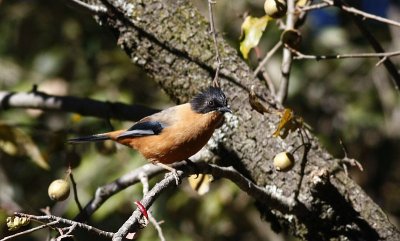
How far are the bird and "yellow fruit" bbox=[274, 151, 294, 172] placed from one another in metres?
0.53

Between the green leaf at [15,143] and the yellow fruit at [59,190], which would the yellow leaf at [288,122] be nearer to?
the yellow fruit at [59,190]

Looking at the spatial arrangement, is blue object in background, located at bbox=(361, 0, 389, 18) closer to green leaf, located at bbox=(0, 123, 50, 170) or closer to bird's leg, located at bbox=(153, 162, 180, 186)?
bird's leg, located at bbox=(153, 162, 180, 186)

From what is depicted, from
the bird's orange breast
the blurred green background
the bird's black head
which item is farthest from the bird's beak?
the blurred green background

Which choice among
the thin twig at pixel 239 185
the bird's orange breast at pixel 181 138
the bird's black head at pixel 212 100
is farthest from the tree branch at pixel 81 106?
the thin twig at pixel 239 185

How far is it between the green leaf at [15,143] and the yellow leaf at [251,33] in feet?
4.98

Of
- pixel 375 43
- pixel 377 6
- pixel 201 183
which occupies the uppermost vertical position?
pixel 375 43

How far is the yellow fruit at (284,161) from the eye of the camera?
3154mm

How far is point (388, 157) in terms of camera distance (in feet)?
21.0

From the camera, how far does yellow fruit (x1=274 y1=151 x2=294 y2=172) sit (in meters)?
3.15

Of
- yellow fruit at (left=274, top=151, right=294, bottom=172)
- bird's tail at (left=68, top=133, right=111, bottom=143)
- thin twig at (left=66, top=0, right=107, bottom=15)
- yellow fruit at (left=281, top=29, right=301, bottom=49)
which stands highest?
thin twig at (left=66, top=0, right=107, bottom=15)

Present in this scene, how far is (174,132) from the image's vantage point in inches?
160

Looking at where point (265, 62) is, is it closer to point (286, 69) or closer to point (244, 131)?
point (286, 69)

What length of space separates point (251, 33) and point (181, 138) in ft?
2.50

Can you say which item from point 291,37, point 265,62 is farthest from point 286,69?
point 291,37
